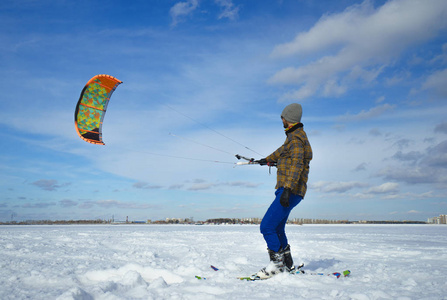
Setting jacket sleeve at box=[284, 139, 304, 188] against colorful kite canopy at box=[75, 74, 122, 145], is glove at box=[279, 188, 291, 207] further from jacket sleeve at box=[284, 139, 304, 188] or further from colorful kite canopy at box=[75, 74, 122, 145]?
colorful kite canopy at box=[75, 74, 122, 145]

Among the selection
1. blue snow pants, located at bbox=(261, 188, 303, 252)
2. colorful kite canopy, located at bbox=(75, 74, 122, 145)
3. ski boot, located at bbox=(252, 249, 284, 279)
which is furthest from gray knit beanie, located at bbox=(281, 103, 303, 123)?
colorful kite canopy, located at bbox=(75, 74, 122, 145)

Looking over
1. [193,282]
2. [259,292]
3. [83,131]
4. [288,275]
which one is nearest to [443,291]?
[288,275]

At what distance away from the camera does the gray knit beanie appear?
4.35 m

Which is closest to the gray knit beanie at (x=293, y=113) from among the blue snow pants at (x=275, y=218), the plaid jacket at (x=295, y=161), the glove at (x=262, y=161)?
the plaid jacket at (x=295, y=161)

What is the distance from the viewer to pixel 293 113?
4.36 metres

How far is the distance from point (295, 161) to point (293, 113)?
77 cm

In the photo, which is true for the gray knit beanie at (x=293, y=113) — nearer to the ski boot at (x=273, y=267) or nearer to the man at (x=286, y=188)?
the man at (x=286, y=188)

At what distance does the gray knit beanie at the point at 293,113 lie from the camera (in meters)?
4.35

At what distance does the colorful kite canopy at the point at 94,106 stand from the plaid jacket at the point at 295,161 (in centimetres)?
609

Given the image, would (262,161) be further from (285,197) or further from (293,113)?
(285,197)

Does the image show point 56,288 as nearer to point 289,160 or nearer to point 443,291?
point 289,160

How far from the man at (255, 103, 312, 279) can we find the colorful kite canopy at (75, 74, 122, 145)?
606 centimetres

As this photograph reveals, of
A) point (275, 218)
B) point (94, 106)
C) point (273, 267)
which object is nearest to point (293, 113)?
point (275, 218)

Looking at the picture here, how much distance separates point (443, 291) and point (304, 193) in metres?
1.71
